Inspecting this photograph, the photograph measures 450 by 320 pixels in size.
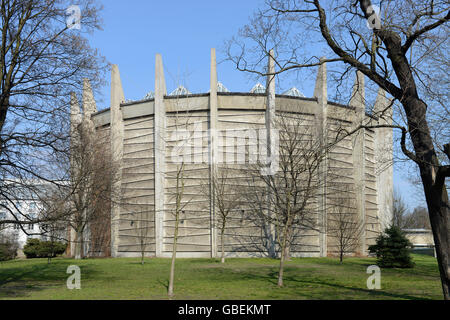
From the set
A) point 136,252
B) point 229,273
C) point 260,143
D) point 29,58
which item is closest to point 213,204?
point 260,143

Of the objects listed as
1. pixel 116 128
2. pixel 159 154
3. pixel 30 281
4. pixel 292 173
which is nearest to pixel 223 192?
pixel 159 154

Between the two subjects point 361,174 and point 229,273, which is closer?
point 229,273

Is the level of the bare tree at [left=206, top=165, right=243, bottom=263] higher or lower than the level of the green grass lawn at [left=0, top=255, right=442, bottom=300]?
higher

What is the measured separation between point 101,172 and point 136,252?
16282 millimetres

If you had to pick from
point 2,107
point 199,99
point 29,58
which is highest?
point 199,99

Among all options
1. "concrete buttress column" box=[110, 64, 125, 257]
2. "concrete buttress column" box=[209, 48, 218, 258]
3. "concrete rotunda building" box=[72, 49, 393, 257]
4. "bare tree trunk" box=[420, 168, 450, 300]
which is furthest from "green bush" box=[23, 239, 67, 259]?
"bare tree trunk" box=[420, 168, 450, 300]

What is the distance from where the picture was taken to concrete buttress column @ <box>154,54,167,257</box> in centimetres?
3275

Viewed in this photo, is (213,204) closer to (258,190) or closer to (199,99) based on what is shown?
(258,190)

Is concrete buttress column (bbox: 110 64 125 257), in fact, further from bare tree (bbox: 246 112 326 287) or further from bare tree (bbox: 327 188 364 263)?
bare tree (bbox: 327 188 364 263)

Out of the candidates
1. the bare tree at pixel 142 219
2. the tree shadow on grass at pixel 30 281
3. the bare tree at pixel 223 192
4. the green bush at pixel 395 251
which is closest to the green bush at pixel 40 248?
the bare tree at pixel 142 219

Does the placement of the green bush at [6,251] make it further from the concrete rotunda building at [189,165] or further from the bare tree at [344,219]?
the bare tree at [344,219]

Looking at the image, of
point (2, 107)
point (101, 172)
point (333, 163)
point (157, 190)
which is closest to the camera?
point (2, 107)

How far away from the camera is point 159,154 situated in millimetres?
33719

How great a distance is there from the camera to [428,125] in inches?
363
